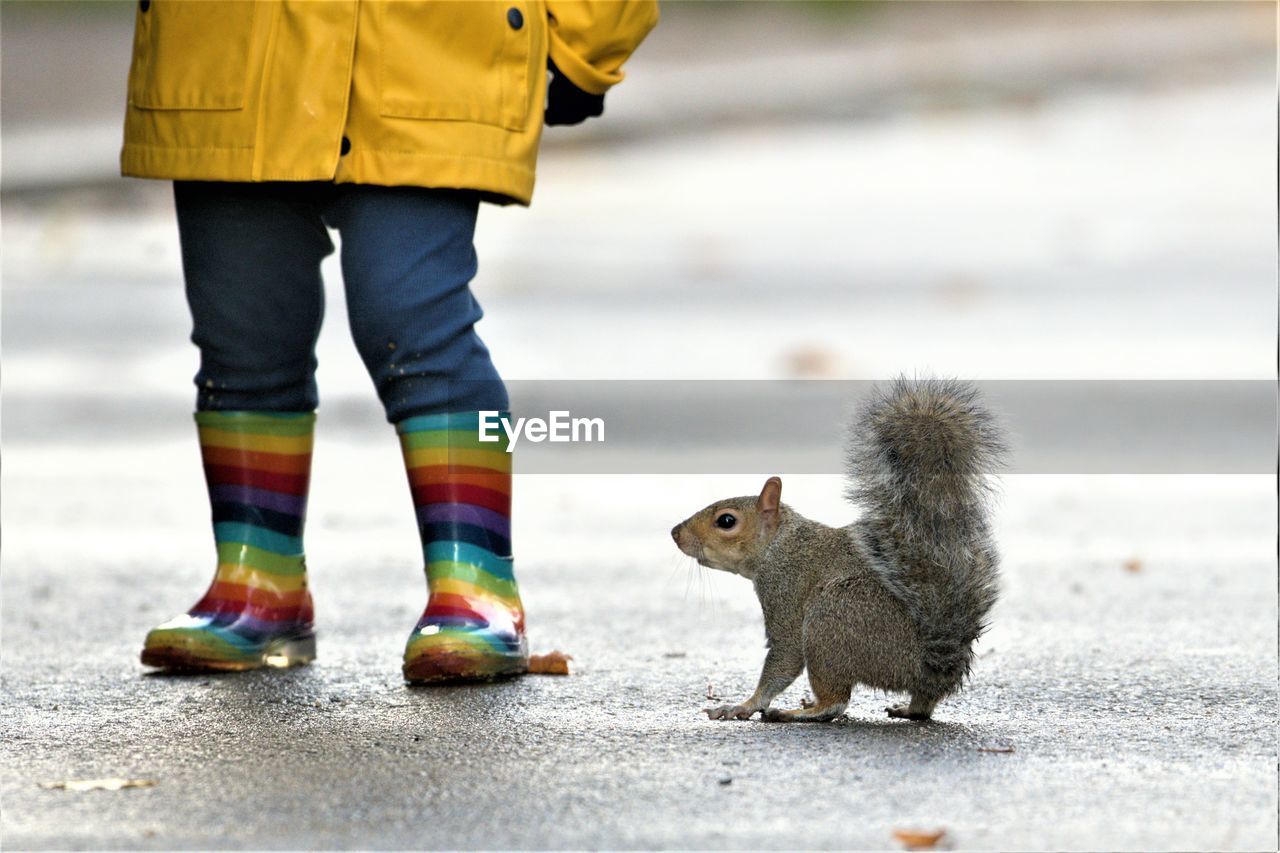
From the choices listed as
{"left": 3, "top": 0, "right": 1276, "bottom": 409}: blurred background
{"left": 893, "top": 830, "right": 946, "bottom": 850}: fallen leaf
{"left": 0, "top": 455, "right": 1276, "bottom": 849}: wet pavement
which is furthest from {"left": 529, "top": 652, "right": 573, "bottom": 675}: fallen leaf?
{"left": 3, "top": 0, "right": 1276, "bottom": 409}: blurred background

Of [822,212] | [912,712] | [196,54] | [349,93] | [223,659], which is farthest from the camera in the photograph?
[822,212]

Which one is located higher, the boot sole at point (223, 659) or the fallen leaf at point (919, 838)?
the boot sole at point (223, 659)

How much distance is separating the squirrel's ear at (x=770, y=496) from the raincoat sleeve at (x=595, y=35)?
3.15ft

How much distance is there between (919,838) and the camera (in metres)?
2.67

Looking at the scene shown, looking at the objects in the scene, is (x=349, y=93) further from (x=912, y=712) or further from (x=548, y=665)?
(x=912, y=712)

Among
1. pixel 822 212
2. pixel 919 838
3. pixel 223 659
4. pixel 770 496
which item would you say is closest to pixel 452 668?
pixel 223 659

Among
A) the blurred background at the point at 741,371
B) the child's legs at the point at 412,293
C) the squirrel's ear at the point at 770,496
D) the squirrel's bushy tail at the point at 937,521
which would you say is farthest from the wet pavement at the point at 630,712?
the child's legs at the point at 412,293

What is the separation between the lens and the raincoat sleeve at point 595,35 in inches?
156

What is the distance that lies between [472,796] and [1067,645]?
69.4 inches

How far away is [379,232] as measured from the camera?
3807 millimetres

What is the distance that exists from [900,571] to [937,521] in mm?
103

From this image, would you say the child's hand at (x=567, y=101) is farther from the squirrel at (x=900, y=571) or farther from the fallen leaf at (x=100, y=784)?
the fallen leaf at (x=100, y=784)

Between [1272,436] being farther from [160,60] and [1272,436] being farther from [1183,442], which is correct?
[160,60]

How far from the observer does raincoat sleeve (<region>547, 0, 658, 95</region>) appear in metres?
3.97
